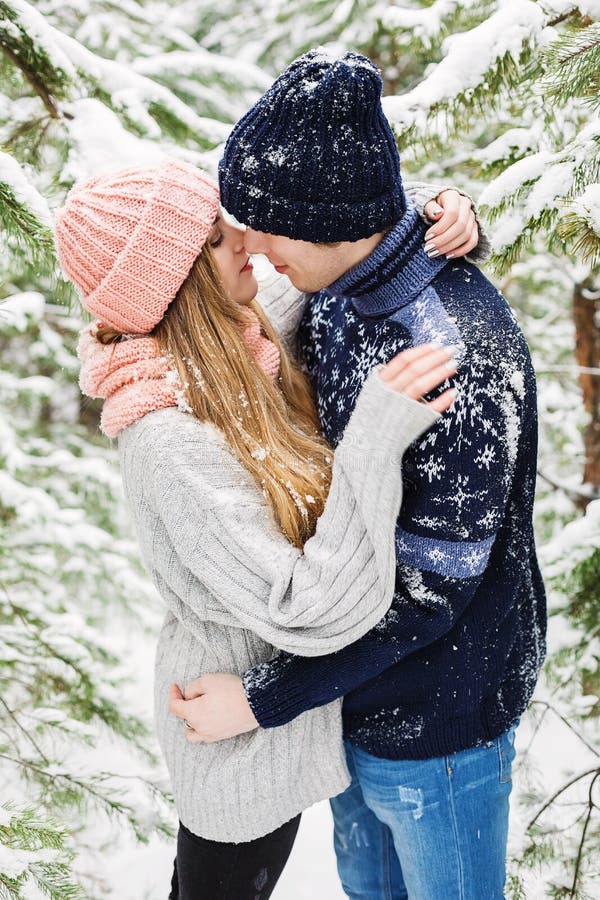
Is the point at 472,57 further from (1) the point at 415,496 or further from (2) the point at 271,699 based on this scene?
(2) the point at 271,699

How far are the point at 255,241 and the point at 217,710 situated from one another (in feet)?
3.44

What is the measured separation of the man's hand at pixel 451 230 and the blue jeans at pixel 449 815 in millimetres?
1111

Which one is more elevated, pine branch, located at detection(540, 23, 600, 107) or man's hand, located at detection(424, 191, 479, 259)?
pine branch, located at detection(540, 23, 600, 107)

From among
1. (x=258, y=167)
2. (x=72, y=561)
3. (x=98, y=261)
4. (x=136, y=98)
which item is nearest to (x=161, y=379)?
(x=98, y=261)

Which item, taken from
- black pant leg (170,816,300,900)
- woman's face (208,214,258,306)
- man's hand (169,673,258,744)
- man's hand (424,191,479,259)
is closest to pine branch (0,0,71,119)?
woman's face (208,214,258,306)

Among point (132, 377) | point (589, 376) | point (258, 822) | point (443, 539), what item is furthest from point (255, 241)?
point (589, 376)

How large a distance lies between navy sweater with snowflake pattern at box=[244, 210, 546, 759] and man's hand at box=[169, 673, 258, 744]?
4 cm

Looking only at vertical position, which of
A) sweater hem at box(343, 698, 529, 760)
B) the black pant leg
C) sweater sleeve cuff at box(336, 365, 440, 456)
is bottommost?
the black pant leg

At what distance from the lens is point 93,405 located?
3.53m

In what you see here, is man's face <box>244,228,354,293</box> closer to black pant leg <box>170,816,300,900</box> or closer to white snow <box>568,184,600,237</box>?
white snow <box>568,184,600,237</box>

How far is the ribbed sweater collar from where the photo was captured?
1637 millimetres

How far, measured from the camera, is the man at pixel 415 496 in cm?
151

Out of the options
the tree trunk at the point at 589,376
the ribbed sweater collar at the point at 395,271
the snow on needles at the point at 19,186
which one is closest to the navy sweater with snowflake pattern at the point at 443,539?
the ribbed sweater collar at the point at 395,271

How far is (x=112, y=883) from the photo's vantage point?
336 centimetres
